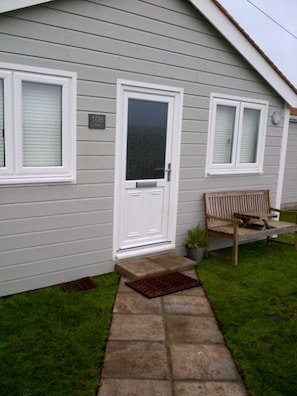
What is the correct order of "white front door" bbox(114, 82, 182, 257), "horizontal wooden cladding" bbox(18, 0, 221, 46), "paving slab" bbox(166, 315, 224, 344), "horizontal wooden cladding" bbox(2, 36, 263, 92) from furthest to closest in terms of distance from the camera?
"white front door" bbox(114, 82, 182, 257)
"horizontal wooden cladding" bbox(18, 0, 221, 46)
"horizontal wooden cladding" bbox(2, 36, 263, 92)
"paving slab" bbox(166, 315, 224, 344)

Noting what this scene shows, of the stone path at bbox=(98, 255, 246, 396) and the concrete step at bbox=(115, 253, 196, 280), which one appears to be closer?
the stone path at bbox=(98, 255, 246, 396)

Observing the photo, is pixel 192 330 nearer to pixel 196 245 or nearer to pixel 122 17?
pixel 196 245

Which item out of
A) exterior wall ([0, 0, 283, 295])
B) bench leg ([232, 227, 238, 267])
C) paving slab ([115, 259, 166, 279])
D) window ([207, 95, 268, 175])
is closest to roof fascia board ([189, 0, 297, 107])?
exterior wall ([0, 0, 283, 295])

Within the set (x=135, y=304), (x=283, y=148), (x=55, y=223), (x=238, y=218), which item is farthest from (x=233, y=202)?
(x=55, y=223)

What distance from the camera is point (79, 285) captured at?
414cm

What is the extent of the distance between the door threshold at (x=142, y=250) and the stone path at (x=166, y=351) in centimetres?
75

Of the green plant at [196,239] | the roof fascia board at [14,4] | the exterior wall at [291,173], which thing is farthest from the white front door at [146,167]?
the exterior wall at [291,173]

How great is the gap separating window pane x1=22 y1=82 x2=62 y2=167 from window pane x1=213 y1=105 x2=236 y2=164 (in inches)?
105

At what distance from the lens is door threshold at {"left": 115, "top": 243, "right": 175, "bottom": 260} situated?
15.4ft

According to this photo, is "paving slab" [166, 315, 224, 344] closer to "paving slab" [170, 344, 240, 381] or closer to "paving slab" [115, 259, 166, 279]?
"paving slab" [170, 344, 240, 381]

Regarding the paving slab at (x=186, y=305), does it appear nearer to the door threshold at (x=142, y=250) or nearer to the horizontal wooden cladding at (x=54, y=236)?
the door threshold at (x=142, y=250)

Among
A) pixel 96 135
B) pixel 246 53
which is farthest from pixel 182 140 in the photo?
pixel 246 53

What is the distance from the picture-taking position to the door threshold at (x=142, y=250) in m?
4.68

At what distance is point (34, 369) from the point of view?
260cm
